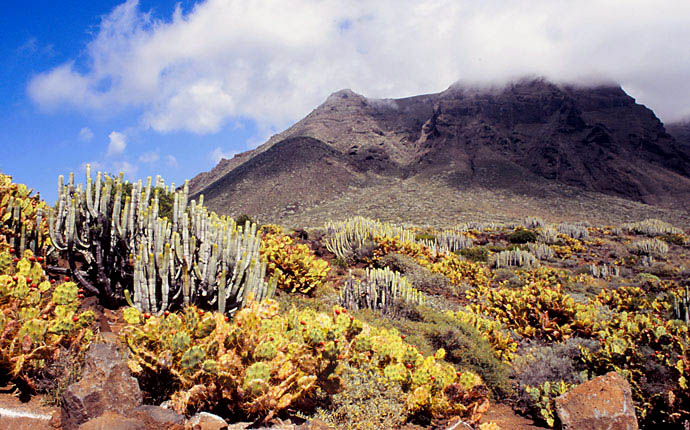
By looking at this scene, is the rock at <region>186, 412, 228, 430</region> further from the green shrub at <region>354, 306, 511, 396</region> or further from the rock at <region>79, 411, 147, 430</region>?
the green shrub at <region>354, 306, 511, 396</region>

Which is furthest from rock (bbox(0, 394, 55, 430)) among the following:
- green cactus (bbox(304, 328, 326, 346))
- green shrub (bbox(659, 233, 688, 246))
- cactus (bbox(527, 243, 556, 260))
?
green shrub (bbox(659, 233, 688, 246))

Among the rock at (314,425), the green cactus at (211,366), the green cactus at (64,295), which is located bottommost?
the rock at (314,425)

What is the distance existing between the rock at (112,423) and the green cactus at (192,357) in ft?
1.63

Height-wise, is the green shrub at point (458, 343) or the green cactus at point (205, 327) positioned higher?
the green cactus at point (205, 327)

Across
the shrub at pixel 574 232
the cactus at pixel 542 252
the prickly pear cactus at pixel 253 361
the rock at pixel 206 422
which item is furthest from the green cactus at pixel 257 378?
the shrub at pixel 574 232

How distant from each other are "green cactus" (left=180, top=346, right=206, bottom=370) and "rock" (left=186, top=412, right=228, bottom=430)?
0.34 metres

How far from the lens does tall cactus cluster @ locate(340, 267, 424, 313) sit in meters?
7.71

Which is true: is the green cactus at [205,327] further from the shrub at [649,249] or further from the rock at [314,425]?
the shrub at [649,249]

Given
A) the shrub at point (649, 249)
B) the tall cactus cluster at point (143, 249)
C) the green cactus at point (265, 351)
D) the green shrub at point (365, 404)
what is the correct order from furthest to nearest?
1. the shrub at point (649, 249)
2. the tall cactus cluster at point (143, 249)
3. the green shrub at point (365, 404)
4. the green cactus at point (265, 351)

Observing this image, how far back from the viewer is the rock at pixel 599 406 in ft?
12.5

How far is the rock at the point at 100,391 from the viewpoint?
257cm

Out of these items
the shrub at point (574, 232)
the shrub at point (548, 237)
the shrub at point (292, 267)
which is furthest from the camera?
the shrub at point (574, 232)

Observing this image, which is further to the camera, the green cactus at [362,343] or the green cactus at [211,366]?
the green cactus at [362,343]

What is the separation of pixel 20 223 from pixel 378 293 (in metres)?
5.83
